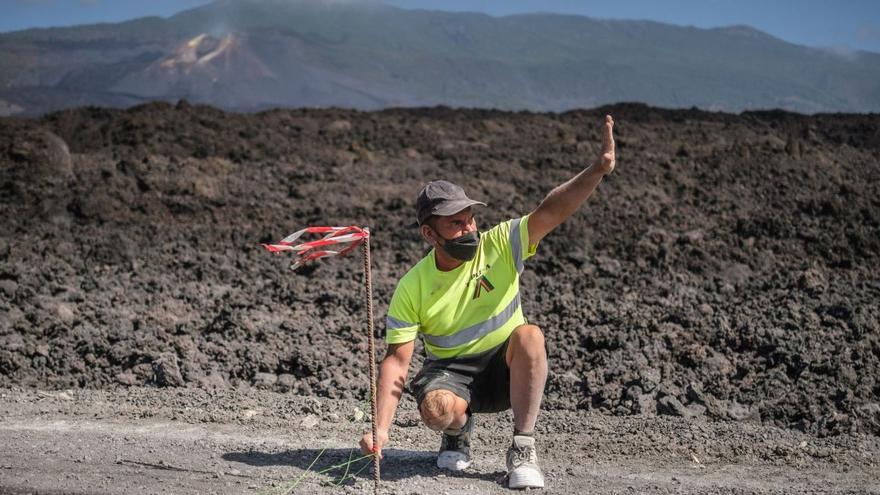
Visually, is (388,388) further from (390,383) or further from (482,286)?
(482,286)

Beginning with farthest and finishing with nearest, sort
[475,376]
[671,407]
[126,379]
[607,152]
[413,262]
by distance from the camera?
[413,262], [126,379], [671,407], [475,376], [607,152]

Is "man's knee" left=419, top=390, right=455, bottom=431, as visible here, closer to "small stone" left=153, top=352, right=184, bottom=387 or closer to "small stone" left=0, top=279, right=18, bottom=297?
"small stone" left=153, top=352, right=184, bottom=387

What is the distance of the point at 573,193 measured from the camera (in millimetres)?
4449

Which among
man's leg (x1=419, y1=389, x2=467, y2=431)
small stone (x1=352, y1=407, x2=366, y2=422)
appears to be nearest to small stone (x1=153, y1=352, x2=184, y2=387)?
small stone (x1=352, y1=407, x2=366, y2=422)

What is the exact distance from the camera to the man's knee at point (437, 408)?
14.9 feet

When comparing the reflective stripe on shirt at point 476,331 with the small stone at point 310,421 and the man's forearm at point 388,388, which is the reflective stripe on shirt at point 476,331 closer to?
the man's forearm at point 388,388

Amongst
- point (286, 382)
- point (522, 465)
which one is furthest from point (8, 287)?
point (522, 465)

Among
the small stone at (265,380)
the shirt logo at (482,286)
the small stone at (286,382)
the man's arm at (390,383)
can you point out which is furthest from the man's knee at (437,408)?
the small stone at (265,380)

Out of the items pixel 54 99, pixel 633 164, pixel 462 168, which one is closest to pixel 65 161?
pixel 462 168

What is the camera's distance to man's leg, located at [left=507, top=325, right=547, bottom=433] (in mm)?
4566

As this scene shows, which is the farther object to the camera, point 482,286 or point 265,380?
point 265,380

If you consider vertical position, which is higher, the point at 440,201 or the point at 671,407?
the point at 440,201

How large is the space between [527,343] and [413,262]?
5802 millimetres

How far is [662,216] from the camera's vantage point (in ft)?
38.5
